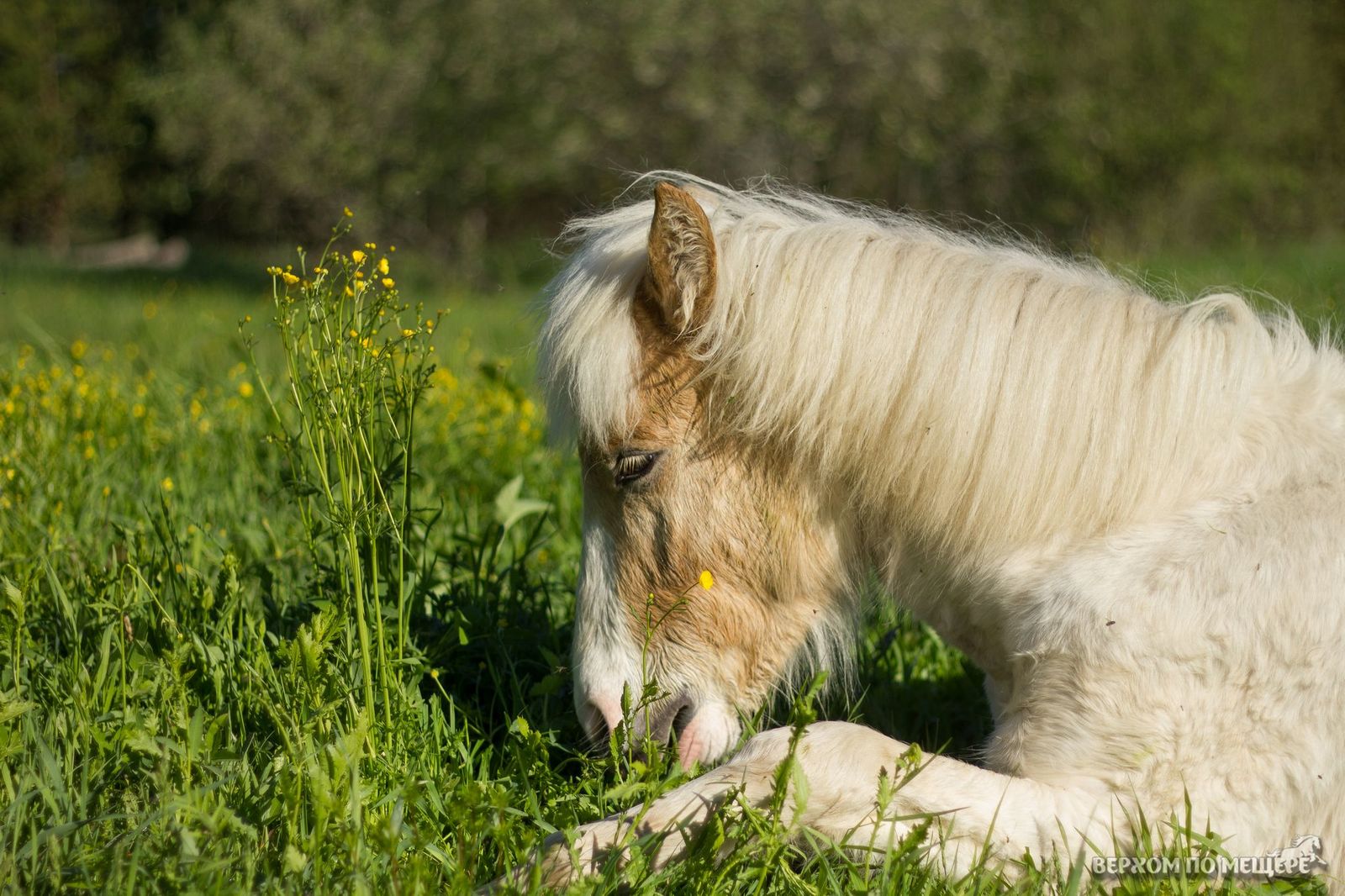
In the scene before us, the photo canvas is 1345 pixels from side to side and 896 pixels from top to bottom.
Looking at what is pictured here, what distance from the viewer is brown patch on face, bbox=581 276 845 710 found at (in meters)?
2.61

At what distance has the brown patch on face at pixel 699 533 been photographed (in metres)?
2.61

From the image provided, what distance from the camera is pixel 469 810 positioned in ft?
6.40

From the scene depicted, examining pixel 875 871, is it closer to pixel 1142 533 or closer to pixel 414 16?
pixel 1142 533

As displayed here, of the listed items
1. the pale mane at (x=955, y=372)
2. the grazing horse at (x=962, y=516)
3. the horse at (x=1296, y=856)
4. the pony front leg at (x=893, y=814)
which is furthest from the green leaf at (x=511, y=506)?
the horse at (x=1296, y=856)

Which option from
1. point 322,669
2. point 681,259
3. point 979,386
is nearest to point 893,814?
point 979,386

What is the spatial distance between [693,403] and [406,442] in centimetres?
74

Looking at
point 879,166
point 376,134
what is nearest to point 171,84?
point 376,134

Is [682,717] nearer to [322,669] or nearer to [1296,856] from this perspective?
[322,669]

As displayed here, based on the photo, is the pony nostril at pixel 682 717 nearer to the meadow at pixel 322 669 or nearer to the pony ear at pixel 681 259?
the meadow at pixel 322 669

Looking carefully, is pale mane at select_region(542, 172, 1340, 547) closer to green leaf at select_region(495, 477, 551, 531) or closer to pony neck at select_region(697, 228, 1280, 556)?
pony neck at select_region(697, 228, 1280, 556)

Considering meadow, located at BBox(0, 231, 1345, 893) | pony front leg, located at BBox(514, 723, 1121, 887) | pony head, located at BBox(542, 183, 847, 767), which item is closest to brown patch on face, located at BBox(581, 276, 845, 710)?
pony head, located at BBox(542, 183, 847, 767)

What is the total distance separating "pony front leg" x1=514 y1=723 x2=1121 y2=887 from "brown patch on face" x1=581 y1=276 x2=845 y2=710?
0.53m

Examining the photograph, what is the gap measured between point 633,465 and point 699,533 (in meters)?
0.24

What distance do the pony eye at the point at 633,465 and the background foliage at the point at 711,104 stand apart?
13.5 m
